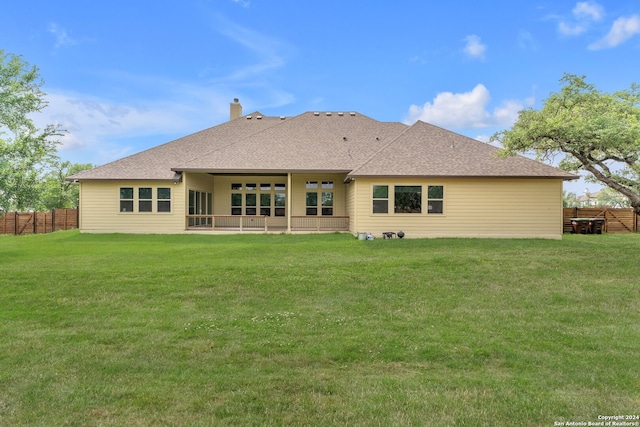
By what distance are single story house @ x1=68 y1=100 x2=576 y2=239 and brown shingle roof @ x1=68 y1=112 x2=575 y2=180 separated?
56mm

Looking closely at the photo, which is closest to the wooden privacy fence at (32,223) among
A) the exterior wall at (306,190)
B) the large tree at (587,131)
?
the exterior wall at (306,190)

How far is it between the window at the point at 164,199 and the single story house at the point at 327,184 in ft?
0.17

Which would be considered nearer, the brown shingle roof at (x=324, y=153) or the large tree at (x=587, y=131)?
the large tree at (x=587, y=131)

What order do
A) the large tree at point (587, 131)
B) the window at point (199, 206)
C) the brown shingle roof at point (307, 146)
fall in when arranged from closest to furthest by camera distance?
the large tree at point (587, 131), the brown shingle roof at point (307, 146), the window at point (199, 206)

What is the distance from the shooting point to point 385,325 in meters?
6.11

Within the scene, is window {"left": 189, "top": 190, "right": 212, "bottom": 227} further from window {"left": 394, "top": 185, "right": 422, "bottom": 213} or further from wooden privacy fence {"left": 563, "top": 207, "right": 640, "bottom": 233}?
wooden privacy fence {"left": 563, "top": 207, "right": 640, "bottom": 233}

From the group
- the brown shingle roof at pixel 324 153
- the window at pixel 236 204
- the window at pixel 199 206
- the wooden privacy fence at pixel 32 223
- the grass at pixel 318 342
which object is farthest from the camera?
the wooden privacy fence at pixel 32 223

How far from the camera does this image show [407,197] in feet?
58.4

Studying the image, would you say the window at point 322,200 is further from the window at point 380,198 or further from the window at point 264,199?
the window at point 380,198

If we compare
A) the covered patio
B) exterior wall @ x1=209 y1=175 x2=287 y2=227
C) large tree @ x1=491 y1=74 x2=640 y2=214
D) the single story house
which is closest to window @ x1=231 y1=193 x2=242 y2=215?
the single story house

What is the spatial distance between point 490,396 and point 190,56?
21189 millimetres

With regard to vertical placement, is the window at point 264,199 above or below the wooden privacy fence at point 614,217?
above

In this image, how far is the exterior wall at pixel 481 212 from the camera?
58.1 feet

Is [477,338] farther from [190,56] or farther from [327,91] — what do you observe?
[327,91]
